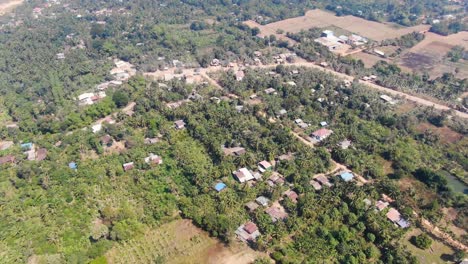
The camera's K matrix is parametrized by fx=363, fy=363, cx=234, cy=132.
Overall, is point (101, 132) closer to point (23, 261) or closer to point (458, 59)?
point (23, 261)

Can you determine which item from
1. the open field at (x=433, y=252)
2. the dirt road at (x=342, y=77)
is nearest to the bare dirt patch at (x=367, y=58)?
the dirt road at (x=342, y=77)

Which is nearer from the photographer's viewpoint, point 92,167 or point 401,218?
point 401,218

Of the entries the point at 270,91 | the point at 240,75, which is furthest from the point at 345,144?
the point at 240,75

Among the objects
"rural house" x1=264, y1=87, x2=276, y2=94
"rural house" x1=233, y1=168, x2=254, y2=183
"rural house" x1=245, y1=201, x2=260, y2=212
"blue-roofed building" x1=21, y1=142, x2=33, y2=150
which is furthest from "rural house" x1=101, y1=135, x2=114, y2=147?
"rural house" x1=264, y1=87, x2=276, y2=94

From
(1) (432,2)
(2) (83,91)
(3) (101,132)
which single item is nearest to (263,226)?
(3) (101,132)

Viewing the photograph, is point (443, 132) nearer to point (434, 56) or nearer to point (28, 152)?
point (434, 56)

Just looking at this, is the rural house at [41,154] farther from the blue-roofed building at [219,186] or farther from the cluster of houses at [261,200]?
the cluster of houses at [261,200]
